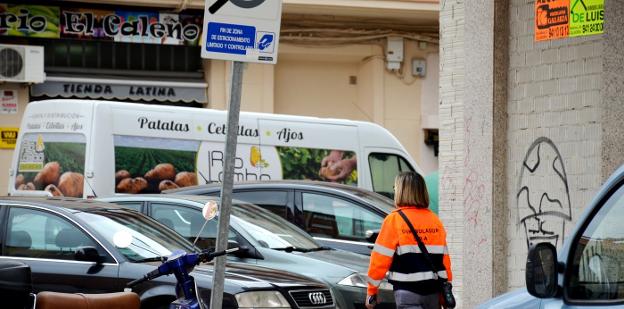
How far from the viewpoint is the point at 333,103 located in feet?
79.2

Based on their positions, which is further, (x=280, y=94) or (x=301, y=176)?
(x=280, y=94)

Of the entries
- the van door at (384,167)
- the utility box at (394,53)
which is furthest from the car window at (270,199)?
the utility box at (394,53)

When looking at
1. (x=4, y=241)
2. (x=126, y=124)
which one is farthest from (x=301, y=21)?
(x=4, y=241)

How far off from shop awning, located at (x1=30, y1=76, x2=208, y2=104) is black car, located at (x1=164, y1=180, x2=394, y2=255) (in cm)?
934

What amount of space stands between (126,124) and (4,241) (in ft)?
18.9

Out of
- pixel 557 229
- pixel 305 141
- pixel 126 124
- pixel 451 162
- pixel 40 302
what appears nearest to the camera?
pixel 40 302

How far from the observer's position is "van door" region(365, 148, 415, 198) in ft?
54.1

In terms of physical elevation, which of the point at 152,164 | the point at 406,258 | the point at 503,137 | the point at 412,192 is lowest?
the point at 406,258

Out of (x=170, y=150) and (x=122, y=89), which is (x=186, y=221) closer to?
(x=170, y=150)

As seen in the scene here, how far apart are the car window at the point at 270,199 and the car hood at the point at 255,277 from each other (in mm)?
3293

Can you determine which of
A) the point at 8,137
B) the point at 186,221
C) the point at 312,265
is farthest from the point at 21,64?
the point at 312,265

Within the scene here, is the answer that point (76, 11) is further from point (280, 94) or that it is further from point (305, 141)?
point (305, 141)

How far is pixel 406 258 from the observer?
7.78m

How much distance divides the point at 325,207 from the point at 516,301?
7.47 m
